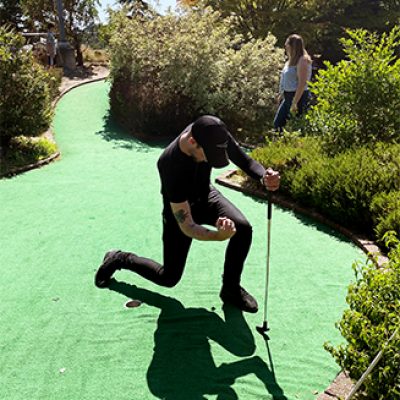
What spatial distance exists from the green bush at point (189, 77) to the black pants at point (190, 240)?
296 inches

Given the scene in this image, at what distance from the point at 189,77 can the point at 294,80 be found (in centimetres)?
327

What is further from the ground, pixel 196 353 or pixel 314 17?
pixel 314 17

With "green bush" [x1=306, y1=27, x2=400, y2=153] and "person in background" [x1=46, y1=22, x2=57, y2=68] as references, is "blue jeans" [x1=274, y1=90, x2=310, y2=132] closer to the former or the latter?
"green bush" [x1=306, y1=27, x2=400, y2=153]

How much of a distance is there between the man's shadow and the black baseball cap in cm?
140

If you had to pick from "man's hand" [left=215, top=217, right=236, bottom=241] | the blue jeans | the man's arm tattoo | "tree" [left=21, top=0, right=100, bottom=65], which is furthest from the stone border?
"tree" [left=21, top=0, right=100, bottom=65]

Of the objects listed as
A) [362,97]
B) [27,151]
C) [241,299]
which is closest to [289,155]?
[362,97]

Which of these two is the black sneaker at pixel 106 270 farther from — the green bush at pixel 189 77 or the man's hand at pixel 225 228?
the green bush at pixel 189 77

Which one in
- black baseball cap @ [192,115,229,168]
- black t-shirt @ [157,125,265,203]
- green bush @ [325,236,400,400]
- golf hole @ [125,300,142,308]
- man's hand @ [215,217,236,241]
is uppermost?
black baseball cap @ [192,115,229,168]

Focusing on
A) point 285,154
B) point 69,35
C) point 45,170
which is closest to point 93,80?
point 69,35

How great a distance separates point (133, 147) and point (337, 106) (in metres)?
4.84

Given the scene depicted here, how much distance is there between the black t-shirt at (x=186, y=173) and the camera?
326cm

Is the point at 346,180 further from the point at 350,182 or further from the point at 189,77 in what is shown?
the point at 189,77

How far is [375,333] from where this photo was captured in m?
2.61

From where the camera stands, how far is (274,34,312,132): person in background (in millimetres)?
7957
